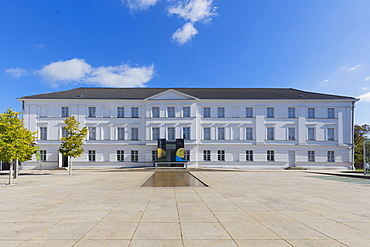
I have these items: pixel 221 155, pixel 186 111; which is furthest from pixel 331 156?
pixel 186 111

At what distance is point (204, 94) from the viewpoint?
36844mm

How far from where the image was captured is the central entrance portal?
32.0 meters

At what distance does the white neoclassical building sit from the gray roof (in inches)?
24.3

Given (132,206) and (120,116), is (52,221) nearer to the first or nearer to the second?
(132,206)

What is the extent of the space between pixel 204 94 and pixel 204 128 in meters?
6.41

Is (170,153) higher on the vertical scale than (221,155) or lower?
higher

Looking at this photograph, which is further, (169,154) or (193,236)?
(169,154)

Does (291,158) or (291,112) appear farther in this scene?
(291,112)

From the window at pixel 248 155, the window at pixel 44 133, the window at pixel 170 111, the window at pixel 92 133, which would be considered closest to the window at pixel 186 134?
the window at pixel 170 111

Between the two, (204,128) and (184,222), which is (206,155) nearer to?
A: (204,128)

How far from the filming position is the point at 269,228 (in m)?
5.63

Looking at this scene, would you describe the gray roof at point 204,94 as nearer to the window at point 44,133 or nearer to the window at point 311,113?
the window at point 311,113

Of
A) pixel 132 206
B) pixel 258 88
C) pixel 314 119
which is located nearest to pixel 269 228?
pixel 132 206

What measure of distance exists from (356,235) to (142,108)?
1250 inches
